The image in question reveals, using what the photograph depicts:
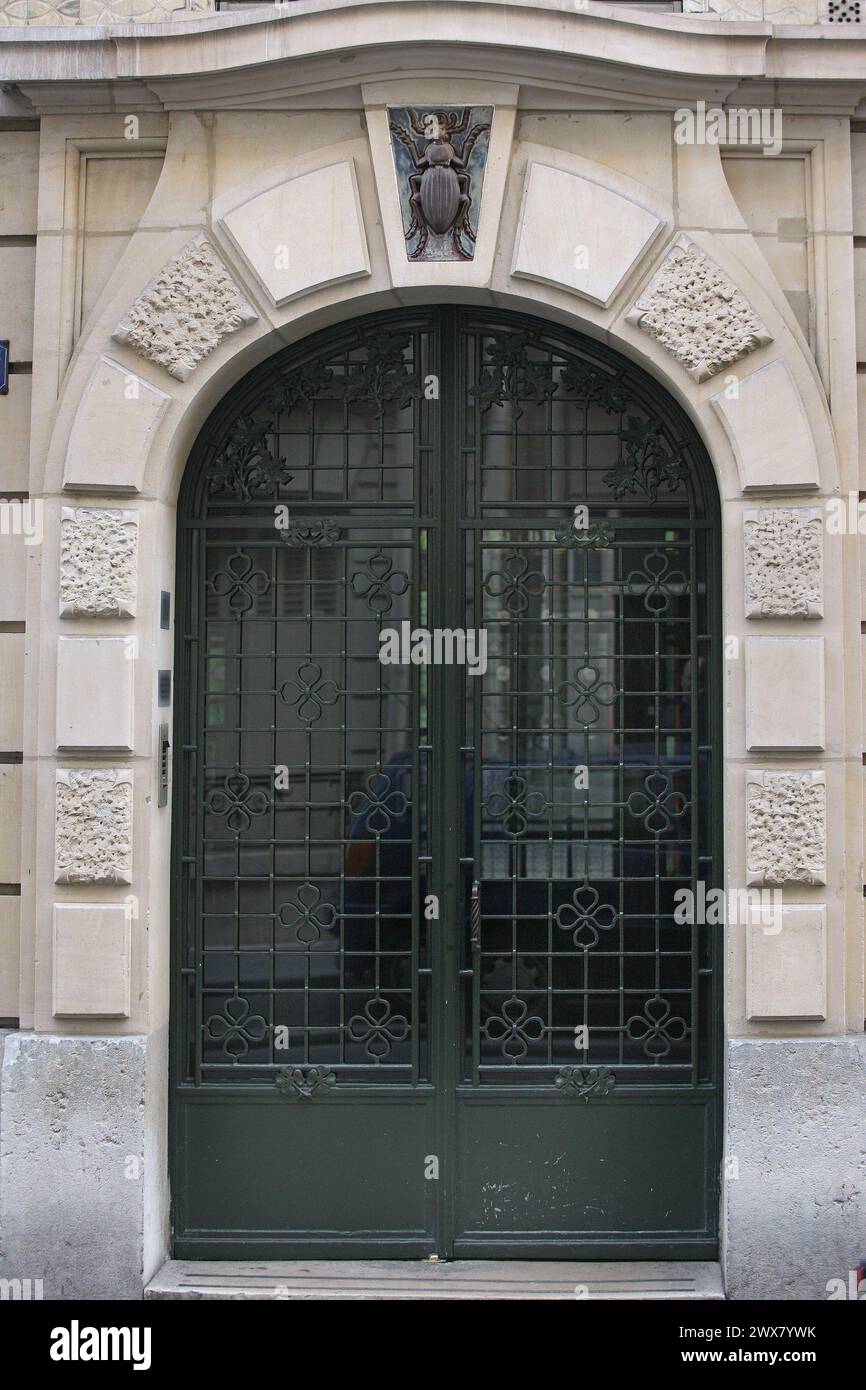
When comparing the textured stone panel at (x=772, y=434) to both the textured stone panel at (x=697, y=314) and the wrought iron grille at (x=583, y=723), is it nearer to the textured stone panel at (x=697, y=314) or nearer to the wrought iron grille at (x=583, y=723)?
the textured stone panel at (x=697, y=314)

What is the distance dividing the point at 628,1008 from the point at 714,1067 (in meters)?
0.49

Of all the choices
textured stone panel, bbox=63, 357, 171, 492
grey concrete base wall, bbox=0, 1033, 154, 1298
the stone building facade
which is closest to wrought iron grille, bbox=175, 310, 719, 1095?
the stone building facade

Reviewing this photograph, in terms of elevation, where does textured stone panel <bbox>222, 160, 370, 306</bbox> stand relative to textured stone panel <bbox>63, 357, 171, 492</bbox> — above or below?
above

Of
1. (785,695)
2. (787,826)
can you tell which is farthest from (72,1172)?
(785,695)

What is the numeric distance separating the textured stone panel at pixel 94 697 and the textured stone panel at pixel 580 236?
103 inches

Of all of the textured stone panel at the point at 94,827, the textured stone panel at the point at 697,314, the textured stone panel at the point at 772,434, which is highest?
the textured stone panel at the point at 697,314

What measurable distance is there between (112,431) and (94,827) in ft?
6.10

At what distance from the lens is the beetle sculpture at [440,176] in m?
6.21

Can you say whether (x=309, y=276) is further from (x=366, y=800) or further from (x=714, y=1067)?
(x=714, y=1067)

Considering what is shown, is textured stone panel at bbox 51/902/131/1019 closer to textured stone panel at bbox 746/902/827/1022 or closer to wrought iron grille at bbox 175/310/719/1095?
wrought iron grille at bbox 175/310/719/1095

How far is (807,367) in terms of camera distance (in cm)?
623

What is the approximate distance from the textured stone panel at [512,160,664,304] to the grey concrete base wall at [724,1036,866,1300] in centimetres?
366

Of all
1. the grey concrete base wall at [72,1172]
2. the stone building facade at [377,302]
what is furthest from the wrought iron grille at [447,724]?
the grey concrete base wall at [72,1172]

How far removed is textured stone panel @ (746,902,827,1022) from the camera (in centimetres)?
613
